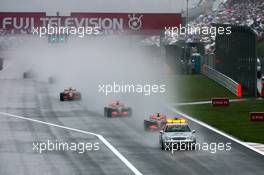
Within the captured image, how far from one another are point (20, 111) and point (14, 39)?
8376 cm

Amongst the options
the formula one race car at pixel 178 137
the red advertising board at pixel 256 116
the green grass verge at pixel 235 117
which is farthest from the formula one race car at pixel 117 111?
the formula one race car at pixel 178 137

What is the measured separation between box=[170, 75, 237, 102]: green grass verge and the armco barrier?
442 mm

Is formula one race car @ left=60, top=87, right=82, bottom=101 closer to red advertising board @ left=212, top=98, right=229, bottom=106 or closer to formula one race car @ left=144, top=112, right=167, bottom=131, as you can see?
red advertising board @ left=212, top=98, right=229, bottom=106

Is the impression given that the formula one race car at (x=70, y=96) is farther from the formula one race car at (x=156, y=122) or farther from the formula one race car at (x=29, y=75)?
the formula one race car at (x=29, y=75)

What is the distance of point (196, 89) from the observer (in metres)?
77.9

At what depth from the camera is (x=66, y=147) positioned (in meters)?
42.1

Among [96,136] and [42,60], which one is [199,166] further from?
[42,60]

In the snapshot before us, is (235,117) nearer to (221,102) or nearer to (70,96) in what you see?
(221,102)

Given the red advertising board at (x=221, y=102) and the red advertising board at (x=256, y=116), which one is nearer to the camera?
the red advertising board at (x=256, y=116)

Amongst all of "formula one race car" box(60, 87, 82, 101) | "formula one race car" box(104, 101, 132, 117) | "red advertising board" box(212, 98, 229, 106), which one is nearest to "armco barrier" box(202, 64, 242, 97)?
"red advertising board" box(212, 98, 229, 106)

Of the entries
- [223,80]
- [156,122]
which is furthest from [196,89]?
[156,122]

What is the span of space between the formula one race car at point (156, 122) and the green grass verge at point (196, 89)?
22250 mm

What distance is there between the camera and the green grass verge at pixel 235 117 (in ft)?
153

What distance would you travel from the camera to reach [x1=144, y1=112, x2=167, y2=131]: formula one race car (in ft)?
152
